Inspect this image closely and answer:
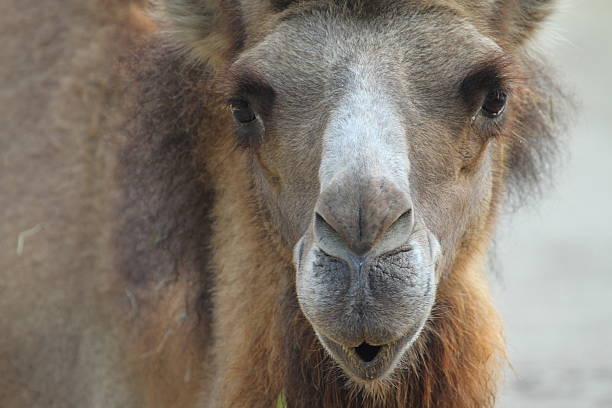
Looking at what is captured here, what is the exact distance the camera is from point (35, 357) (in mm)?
6051

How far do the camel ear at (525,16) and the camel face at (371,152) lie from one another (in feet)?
1.56

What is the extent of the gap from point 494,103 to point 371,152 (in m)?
0.92

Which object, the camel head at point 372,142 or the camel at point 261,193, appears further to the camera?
the camel at point 261,193

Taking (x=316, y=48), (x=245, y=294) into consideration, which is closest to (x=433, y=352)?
(x=245, y=294)

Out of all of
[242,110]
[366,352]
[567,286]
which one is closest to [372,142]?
[366,352]

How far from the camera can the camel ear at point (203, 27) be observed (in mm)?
5500

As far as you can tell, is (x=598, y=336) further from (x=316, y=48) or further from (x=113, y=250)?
(x=316, y=48)

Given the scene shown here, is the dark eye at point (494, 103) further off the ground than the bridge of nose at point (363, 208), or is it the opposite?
the bridge of nose at point (363, 208)

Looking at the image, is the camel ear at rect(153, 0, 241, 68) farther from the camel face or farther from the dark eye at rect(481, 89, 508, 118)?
the dark eye at rect(481, 89, 508, 118)

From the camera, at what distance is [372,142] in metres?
4.17

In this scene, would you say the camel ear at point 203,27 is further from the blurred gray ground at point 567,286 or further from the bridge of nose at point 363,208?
the blurred gray ground at point 567,286

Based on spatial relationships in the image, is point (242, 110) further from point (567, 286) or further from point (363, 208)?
point (567, 286)

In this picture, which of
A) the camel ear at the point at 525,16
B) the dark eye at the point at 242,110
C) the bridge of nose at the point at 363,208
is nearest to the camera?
the bridge of nose at the point at 363,208

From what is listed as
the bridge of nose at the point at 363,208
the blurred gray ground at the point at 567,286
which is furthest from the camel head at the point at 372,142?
the blurred gray ground at the point at 567,286
